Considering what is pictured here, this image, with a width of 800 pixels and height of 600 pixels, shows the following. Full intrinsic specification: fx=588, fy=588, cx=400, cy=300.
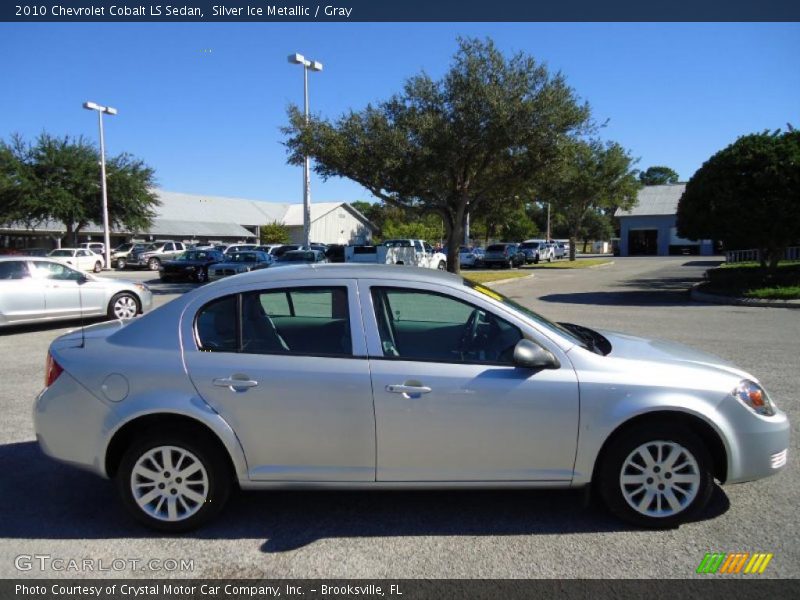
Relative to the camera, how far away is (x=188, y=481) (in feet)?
11.8

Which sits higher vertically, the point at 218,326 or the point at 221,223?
the point at 221,223

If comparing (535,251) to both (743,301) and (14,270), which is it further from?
(14,270)

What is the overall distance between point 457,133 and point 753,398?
18.6 m

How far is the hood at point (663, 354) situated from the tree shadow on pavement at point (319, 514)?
94 centimetres

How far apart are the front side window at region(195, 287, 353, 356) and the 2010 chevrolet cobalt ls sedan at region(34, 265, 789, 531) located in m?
0.01

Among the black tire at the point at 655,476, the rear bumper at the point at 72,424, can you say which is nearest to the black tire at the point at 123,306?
the rear bumper at the point at 72,424

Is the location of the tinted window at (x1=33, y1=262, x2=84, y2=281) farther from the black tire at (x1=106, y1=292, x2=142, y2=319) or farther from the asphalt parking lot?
the asphalt parking lot

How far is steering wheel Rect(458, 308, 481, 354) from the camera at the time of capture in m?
4.12

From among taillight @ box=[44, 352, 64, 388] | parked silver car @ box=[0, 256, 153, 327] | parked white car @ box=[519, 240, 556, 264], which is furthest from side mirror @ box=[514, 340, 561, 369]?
parked white car @ box=[519, 240, 556, 264]

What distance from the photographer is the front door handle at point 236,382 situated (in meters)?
3.53

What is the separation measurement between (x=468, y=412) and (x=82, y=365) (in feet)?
7.90

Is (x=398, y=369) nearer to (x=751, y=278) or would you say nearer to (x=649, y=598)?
(x=649, y=598)

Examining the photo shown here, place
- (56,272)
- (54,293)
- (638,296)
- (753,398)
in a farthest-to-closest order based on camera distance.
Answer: (638,296) → (56,272) → (54,293) → (753,398)

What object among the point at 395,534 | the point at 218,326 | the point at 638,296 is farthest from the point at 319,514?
the point at 638,296
